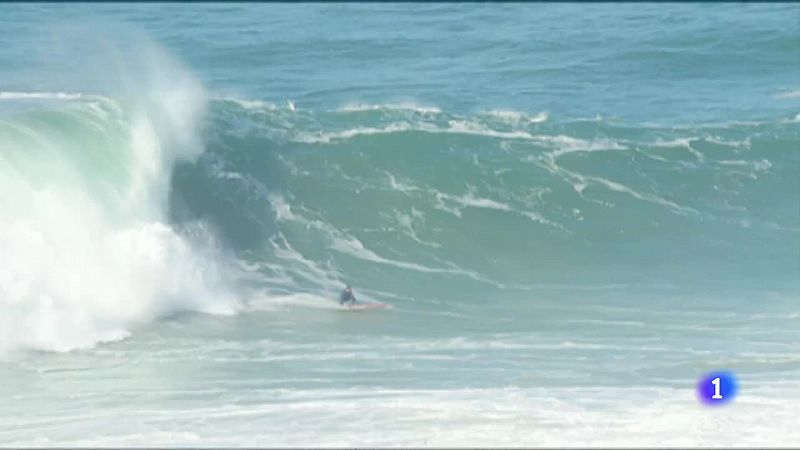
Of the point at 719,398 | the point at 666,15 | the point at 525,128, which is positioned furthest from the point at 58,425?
the point at 666,15

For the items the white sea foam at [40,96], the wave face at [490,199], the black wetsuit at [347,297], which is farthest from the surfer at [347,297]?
the white sea foam at [40,96]

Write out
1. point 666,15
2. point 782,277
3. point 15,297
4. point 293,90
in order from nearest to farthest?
point 15,297
point 782,277
point 293,90
point 666,15

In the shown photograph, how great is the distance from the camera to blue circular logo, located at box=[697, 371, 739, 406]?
81.9ft

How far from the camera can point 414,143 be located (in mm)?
38844

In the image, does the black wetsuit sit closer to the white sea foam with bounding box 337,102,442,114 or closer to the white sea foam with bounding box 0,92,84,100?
the white sea foam with bounding box 0,92,84,100

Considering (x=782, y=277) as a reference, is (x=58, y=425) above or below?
below

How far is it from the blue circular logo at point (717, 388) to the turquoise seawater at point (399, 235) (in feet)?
0.60

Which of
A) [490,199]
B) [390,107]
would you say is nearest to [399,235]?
[490,199]

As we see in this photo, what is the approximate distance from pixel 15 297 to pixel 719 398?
425 inches

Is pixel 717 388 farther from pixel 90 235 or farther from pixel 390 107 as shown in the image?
pixel 390 107

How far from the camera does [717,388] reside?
2564 cm

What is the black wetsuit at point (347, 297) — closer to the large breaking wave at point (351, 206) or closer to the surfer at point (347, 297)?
the surfer at point (347, 297)

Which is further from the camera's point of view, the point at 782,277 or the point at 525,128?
the point at 525,128

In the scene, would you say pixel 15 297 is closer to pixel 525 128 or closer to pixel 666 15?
pixel 525 128
